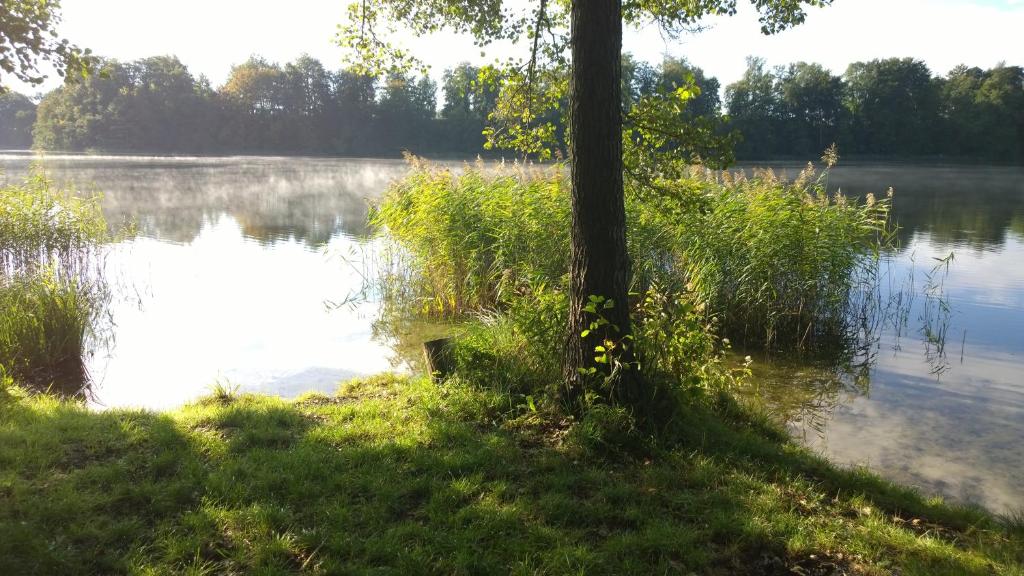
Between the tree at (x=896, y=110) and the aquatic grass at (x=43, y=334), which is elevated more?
the tree at (x=896, y=110)

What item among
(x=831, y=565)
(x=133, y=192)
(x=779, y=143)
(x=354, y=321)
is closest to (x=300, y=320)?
(x=354, y=321)

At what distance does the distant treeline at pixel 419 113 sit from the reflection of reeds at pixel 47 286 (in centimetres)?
5643

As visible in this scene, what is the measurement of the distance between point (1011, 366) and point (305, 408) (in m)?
8.59

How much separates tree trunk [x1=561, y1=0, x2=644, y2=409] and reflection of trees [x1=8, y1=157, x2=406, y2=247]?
10511 mm

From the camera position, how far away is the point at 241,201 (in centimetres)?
2541

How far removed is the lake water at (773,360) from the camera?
6.00 metres

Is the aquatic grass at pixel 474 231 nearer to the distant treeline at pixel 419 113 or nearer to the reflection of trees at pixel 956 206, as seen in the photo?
the reflection of trees at pixel 956 206

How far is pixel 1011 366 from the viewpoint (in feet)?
27.1

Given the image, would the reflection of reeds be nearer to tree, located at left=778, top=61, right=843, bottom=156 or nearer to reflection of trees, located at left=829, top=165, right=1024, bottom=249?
reflection of trees, located at left=829, top=165, right=1024, bottom=249

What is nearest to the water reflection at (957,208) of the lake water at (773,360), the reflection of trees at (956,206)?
the reflection of trees at (956,206)

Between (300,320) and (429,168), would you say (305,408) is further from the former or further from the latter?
(429,168)

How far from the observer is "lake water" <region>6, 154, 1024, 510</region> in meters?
6.00

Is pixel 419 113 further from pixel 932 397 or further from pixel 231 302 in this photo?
pixel 932 397

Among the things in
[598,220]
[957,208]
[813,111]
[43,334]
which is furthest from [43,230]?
[813,111]
